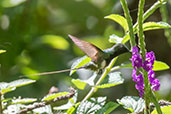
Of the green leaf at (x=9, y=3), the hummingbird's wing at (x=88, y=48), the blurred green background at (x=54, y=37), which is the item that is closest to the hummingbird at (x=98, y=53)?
the hummingbird's wing at (x=88, y=48)

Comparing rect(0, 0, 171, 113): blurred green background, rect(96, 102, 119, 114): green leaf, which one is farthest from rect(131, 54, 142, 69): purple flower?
rect(0, 0, 171, 113): blurred green background

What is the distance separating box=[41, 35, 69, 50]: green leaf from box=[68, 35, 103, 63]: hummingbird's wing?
1.10 metres

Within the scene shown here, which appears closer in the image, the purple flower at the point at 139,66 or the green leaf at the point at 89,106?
the purple flower at the point at 139,66

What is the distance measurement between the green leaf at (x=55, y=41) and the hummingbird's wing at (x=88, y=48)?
110 cm

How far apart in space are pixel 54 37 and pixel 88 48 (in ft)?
3.84

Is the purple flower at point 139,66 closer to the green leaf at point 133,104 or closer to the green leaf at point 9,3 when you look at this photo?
the green leaf at point 133,104

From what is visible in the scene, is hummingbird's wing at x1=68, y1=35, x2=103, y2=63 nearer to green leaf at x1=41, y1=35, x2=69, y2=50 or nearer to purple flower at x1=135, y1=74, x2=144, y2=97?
purple flower at x1=135, y1=74, x2=144, y2=97

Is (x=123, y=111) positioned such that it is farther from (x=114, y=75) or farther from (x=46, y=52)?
(x=114, y=75)

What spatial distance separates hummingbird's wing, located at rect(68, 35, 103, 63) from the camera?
0.37 m

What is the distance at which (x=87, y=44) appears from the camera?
38 cm

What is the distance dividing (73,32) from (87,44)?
128 centimetres

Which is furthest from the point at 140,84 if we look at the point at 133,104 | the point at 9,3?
the point at 9,3

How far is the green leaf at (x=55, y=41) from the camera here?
152 centimetres

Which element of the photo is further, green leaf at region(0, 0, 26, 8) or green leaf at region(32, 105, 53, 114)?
green leaf at region(0, 0, 26, 8)
